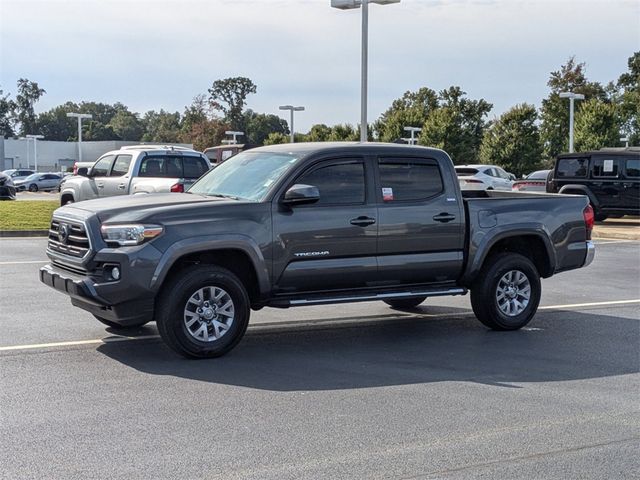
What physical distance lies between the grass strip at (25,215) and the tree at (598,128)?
2987cm

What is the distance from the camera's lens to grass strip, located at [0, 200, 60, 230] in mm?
20672

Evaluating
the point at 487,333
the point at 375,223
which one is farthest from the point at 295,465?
the point at 487,333

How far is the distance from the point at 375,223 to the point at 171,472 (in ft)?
14.0

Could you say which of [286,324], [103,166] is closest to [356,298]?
[286,324]

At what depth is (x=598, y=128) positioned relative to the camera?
46.4 metres

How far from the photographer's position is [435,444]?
18.4 ft

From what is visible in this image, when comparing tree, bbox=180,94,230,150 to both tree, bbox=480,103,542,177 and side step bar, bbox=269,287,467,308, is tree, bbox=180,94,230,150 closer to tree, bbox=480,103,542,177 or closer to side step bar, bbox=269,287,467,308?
tree, bbox=480,103,542,177

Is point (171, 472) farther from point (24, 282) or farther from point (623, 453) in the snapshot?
point (24, 282)

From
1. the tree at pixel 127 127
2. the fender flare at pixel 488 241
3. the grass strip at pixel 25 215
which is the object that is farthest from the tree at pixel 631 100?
the tree at pixel 127 127

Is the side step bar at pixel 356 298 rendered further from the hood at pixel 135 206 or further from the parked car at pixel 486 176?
the parked car at pixel 486 176

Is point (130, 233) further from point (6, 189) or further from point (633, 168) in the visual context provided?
point (6, 189)

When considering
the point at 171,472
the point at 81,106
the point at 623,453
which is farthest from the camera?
the point at 81,106

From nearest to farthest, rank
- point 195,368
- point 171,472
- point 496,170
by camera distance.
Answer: point 171,472 → point 195,368 → point 496,170

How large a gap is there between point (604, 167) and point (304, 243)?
1770 cm
